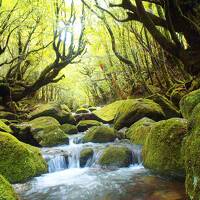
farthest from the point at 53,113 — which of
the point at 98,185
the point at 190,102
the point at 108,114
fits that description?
the point at 190,102

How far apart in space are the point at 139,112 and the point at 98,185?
23.4 feet

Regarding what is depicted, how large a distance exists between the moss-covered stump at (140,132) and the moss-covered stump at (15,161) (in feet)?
15.1

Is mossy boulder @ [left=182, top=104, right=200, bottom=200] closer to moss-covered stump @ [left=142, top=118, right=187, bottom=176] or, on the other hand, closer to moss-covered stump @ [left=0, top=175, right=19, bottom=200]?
moss-covered stump @ [left=142, top=118, right=187, bottom=176]

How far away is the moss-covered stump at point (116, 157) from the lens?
9.51 meters

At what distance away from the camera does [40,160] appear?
30.2 feet

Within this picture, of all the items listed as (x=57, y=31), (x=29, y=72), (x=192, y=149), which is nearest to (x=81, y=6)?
(x=57, y=31)

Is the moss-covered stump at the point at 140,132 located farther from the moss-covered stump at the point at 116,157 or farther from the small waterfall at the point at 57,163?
the small waterfall at the point at 57,163

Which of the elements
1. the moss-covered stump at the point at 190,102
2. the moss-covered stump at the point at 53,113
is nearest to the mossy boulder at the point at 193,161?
the moss-covered stump at the point at 190,102

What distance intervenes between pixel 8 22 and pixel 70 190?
425 inches

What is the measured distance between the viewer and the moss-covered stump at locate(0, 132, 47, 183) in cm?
799

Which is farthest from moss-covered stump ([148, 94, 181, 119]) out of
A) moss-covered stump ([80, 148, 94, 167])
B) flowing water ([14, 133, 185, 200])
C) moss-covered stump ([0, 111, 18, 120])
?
moss-covered stump ([0, 111, 18, 120])

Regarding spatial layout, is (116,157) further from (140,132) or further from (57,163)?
(140,132)

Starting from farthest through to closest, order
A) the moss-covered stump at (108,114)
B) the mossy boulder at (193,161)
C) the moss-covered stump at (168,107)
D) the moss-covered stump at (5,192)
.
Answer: the moss-covered stump at (108,114)
the moss-covered stump at (168,107)
the moss-covered stump at (5,192)
the mossy boulder at (193,161)

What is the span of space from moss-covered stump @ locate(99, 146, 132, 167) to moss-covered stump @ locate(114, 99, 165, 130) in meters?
4.42
